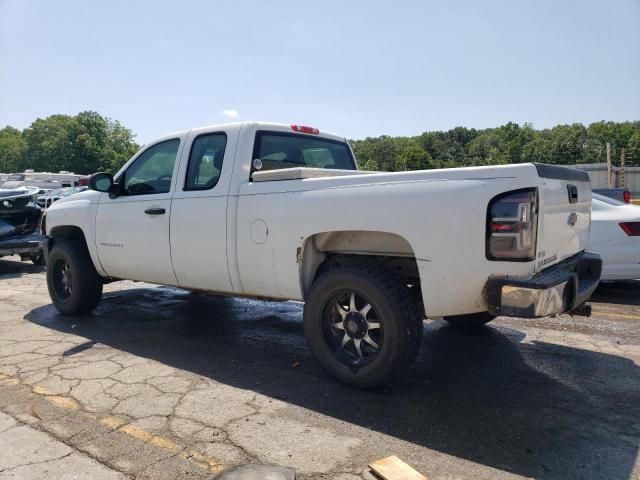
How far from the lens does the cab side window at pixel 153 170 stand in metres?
5.10

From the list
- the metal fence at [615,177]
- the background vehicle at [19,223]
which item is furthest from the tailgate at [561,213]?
the metal fence at [615,177]

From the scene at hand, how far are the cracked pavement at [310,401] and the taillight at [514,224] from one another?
109 centimetres

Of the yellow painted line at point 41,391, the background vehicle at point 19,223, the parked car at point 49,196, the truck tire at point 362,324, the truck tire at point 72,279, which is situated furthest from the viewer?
the parked car at point 49,196

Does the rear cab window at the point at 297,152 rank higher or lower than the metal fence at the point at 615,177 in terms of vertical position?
higher

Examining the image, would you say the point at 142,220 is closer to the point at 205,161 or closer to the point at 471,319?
the point at 205,161

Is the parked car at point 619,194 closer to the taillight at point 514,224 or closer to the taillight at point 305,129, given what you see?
the taillight at point 305,129

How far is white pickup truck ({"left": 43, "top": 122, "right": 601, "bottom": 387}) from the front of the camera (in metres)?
3.06

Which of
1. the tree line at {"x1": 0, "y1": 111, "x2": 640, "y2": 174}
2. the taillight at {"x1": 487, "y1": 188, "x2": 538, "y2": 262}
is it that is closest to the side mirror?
the taillight at {"x1": 487, "y1": 188, "x2": 538, "y2": 262}

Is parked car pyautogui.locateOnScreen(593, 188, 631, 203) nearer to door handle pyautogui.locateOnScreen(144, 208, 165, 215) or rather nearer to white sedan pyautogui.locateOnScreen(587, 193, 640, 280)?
white sedan pyautogui.locateOnScreen(587, 193, 640, 280)

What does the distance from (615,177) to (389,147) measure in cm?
7107

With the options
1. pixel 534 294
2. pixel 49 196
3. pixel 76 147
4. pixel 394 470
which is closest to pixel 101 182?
pixel 394 470

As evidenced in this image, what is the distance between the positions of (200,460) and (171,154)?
3284 millimetres

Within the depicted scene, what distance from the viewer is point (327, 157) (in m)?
5.36

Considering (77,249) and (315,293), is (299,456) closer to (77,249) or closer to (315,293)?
(315,293)
